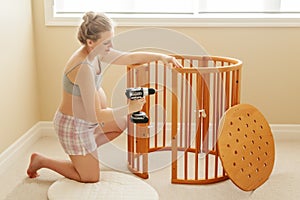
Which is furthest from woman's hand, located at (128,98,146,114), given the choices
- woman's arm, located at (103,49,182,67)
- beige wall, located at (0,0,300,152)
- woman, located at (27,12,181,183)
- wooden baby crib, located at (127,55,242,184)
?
beige wall, located at (0,0,300,152)

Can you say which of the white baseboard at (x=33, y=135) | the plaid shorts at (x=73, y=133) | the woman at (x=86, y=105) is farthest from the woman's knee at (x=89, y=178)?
the white baseboard at (x=33, y=135)

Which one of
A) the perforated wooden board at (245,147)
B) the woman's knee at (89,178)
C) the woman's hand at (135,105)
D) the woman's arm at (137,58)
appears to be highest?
the woman's arm at (137,58)

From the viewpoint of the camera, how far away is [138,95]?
2090 millimetres

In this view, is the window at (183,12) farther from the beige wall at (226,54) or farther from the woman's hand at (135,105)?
the woman's hand at (135,105)

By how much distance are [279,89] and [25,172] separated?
1.67m

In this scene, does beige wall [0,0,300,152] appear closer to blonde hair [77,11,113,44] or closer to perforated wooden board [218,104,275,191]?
perforated wooden board [218,104,275,191]

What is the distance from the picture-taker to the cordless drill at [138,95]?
2082mm

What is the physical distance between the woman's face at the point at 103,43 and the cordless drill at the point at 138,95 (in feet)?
0.73

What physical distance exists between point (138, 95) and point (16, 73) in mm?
951

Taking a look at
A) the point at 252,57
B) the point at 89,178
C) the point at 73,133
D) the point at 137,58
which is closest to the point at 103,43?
the point at 137,58

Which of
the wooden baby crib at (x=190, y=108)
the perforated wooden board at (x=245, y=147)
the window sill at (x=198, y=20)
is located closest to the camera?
the perforated wooden board at (x=245, y=147)

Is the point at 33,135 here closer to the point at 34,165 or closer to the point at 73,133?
the point at 34,165

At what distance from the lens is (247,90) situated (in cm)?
307

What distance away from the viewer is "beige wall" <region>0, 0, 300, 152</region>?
2.96 m
